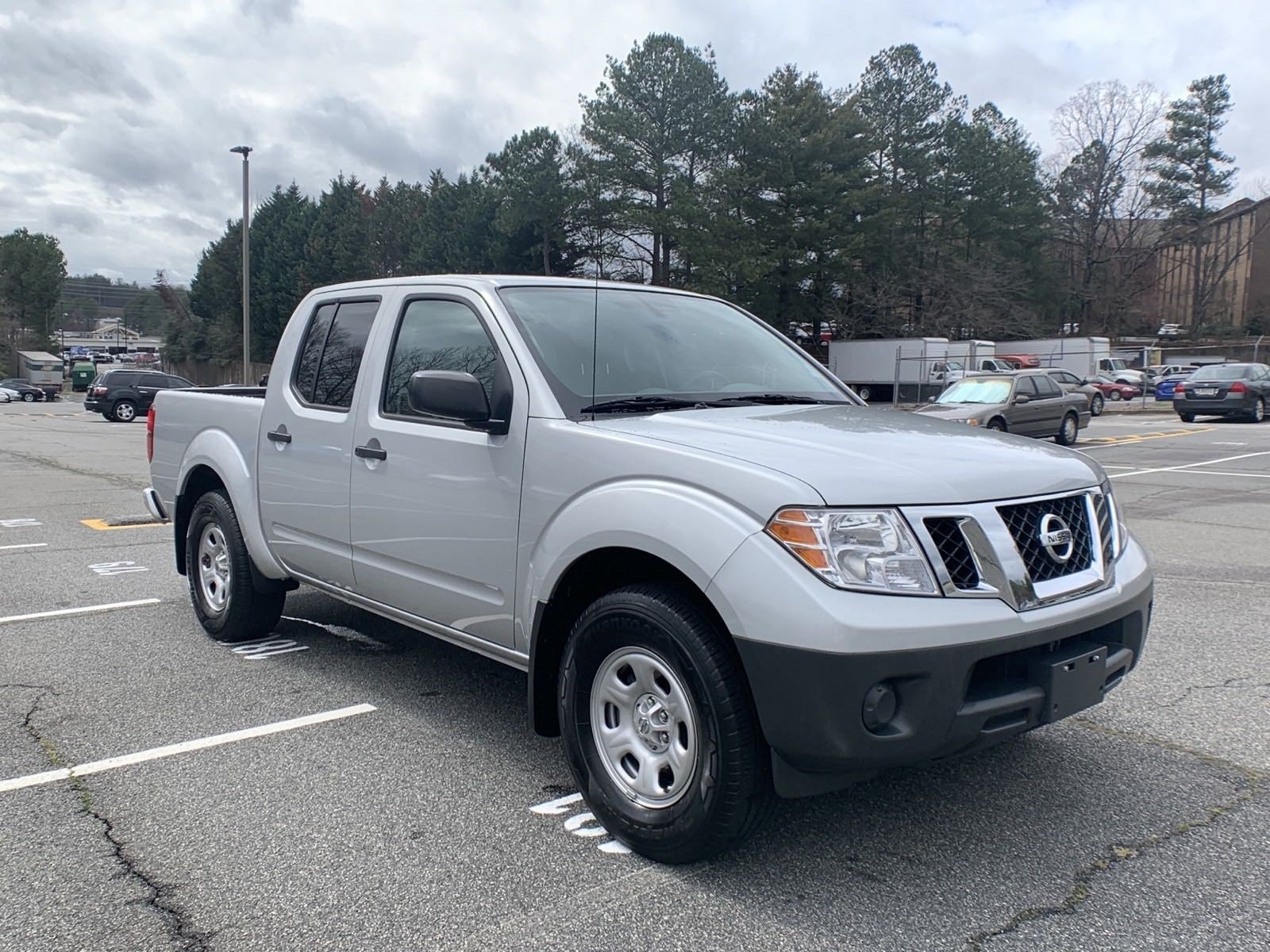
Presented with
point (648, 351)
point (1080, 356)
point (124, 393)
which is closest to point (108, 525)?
point (648, 351)

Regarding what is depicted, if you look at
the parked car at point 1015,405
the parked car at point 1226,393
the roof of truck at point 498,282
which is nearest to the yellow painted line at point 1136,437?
the parked car at point 1015,405

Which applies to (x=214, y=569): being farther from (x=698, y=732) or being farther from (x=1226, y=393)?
(x=1226, y=393)

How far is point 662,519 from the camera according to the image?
3.09m

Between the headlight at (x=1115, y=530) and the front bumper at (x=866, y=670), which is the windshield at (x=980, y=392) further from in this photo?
the front bumper at (x=866, y=670)

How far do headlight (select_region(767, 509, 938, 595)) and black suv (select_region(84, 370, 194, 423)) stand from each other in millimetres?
33627

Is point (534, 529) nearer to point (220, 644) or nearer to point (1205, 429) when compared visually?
point (220, 644)

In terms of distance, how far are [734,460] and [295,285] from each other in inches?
2873

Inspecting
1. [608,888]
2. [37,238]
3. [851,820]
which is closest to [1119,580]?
[851,820]

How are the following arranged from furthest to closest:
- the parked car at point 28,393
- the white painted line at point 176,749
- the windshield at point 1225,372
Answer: the parked car at point 28,393 < the windshield at point 1225,372 < the white painted line at point 176,749

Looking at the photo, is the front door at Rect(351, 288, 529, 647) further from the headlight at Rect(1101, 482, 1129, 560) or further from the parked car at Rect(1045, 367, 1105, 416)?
the parked car at Rect(1045, 367, 1105, 416)

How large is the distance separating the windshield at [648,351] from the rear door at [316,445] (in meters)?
1.04

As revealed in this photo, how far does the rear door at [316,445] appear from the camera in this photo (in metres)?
4.64

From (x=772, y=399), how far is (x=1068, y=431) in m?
19.4

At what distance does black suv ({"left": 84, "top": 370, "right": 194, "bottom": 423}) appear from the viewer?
33.5m
